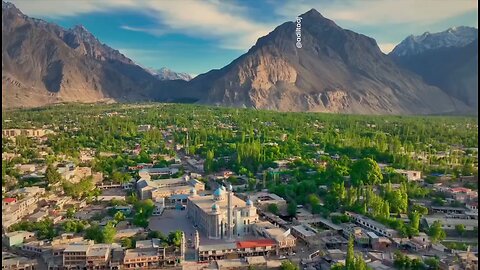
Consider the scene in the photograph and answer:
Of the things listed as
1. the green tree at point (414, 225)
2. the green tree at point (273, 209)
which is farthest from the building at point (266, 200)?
the green tree at point (414, 225)

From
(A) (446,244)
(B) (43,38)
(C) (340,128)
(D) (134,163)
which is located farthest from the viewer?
(B) (43,38)

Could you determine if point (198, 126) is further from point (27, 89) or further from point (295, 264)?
point (27, 89)

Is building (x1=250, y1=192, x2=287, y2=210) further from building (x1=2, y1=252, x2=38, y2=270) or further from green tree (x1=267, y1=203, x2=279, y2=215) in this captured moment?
building (x1=2, y1=252, x2=38, y2=270)

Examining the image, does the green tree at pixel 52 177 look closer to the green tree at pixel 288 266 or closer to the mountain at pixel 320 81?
the green tree at pixel 288 266

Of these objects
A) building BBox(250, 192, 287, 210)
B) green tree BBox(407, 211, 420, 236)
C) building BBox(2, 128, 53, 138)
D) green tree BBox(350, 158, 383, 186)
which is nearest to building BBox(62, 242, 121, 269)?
building BBox(250, 192, 287, 210)

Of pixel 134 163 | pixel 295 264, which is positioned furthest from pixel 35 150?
pixel 295 264

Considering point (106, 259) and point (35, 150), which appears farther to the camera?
point (35, 150)

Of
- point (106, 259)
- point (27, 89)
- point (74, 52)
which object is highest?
point (74, 52)
